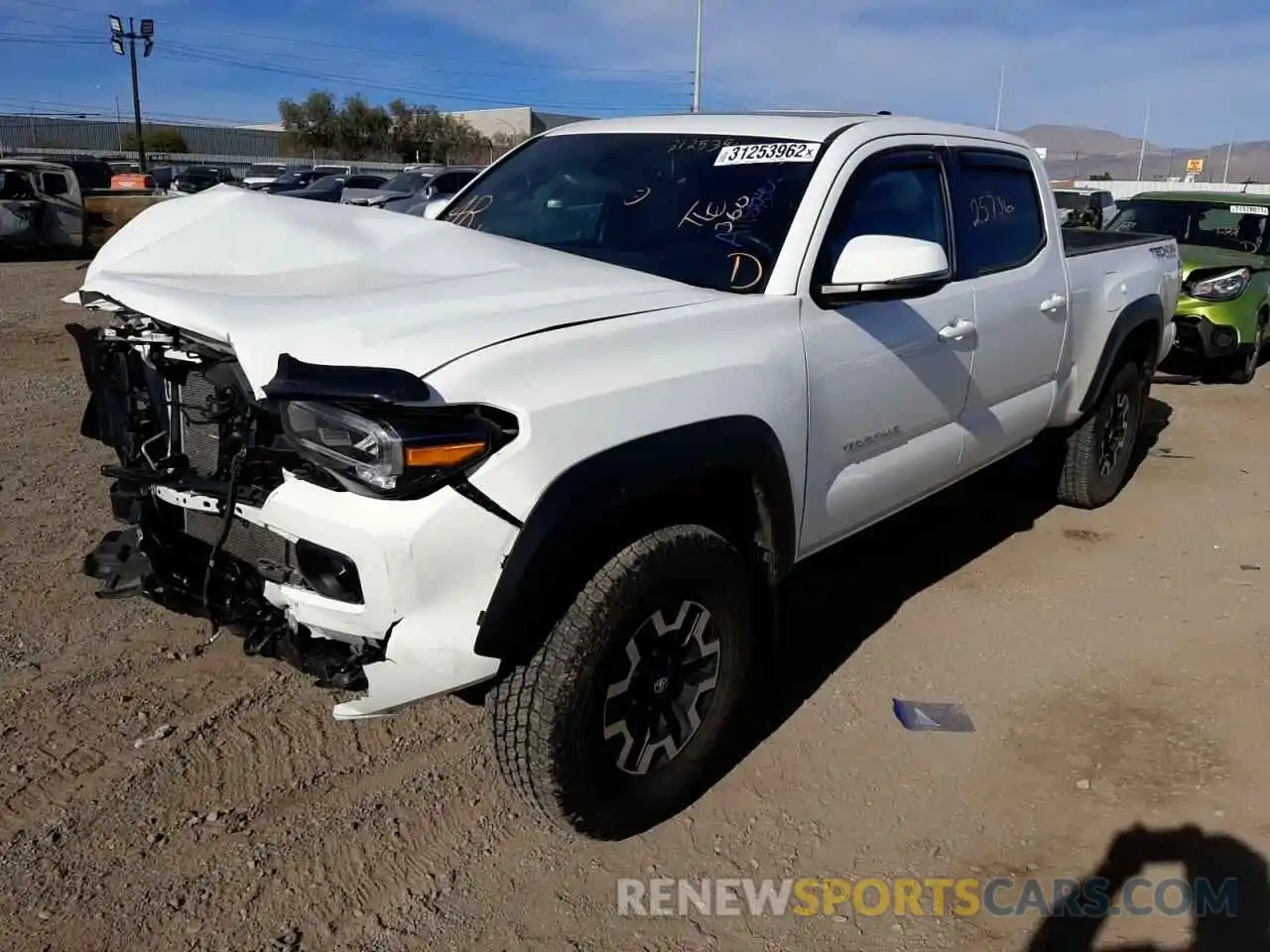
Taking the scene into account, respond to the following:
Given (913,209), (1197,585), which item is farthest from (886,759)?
(1197,585)

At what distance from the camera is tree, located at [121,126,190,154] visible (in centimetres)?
6087

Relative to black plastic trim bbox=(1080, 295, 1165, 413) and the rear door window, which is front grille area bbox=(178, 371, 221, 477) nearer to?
the rear door window

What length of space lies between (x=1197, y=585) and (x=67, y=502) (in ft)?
17.4

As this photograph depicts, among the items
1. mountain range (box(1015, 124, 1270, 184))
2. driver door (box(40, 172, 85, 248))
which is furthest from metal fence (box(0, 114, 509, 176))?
mountain range (box(1015, 124, 1270, 184))

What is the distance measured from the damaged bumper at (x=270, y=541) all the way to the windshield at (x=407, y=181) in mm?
19978

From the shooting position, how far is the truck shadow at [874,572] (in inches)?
145

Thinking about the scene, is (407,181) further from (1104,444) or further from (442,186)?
(1104,444)

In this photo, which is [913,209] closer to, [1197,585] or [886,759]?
[886,759]

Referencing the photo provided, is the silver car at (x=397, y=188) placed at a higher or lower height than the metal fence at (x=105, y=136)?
lower

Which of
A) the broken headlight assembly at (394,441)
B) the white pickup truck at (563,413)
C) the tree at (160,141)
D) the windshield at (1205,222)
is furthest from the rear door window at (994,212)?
the tree at (160,141)

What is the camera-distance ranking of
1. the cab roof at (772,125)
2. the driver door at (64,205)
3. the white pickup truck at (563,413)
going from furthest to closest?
the driver door at (64,205) → the cab roof at (772,125) → the white pickup truck at (563,413)

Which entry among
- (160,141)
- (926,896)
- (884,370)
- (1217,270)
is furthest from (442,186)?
(160,141)

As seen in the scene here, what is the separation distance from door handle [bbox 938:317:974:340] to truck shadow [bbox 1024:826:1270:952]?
1.67 meters

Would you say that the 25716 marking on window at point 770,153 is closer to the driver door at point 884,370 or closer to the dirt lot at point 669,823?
the driver door at point 884,370
